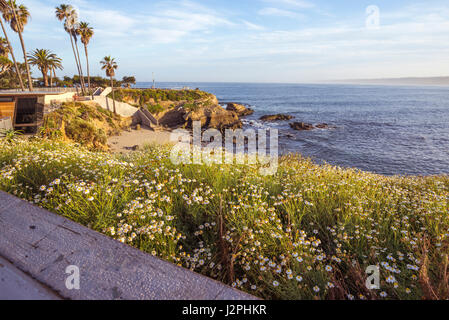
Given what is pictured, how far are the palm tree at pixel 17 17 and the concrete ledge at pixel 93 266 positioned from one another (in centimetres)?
3849

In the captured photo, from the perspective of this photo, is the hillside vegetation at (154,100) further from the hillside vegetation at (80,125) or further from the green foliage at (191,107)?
the hillside vegetation at (80,125)

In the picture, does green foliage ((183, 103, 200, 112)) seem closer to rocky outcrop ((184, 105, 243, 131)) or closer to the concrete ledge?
rocky outcrop ((184, 105, 243, 131))

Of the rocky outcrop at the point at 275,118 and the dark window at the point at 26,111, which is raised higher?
the dark window at the point at 26,111

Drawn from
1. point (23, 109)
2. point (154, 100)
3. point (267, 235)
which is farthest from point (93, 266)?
point (154, 100)

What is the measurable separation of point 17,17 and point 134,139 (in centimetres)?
2544

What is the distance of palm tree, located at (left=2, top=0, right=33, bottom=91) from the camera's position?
98.1 feet

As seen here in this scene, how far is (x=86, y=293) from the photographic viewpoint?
4.60 feet

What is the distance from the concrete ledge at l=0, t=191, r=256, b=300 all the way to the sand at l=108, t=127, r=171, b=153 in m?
19.7

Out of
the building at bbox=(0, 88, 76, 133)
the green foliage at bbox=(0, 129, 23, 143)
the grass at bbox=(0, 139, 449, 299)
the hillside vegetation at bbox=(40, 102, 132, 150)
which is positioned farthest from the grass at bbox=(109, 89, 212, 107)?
the grass at bbox=(0, 139, 449, 299)

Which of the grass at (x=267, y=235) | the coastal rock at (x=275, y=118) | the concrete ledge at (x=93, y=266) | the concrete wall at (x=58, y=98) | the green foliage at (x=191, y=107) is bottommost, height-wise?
the grass at (x=267, y=235)

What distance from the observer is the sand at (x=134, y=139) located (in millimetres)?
23688

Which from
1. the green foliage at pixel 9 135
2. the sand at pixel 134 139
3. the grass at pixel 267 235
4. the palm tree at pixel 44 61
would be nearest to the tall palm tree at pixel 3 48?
the palm tree at pixel 44 61

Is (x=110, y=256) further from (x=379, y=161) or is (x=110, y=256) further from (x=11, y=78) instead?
(x=11, y=78)
